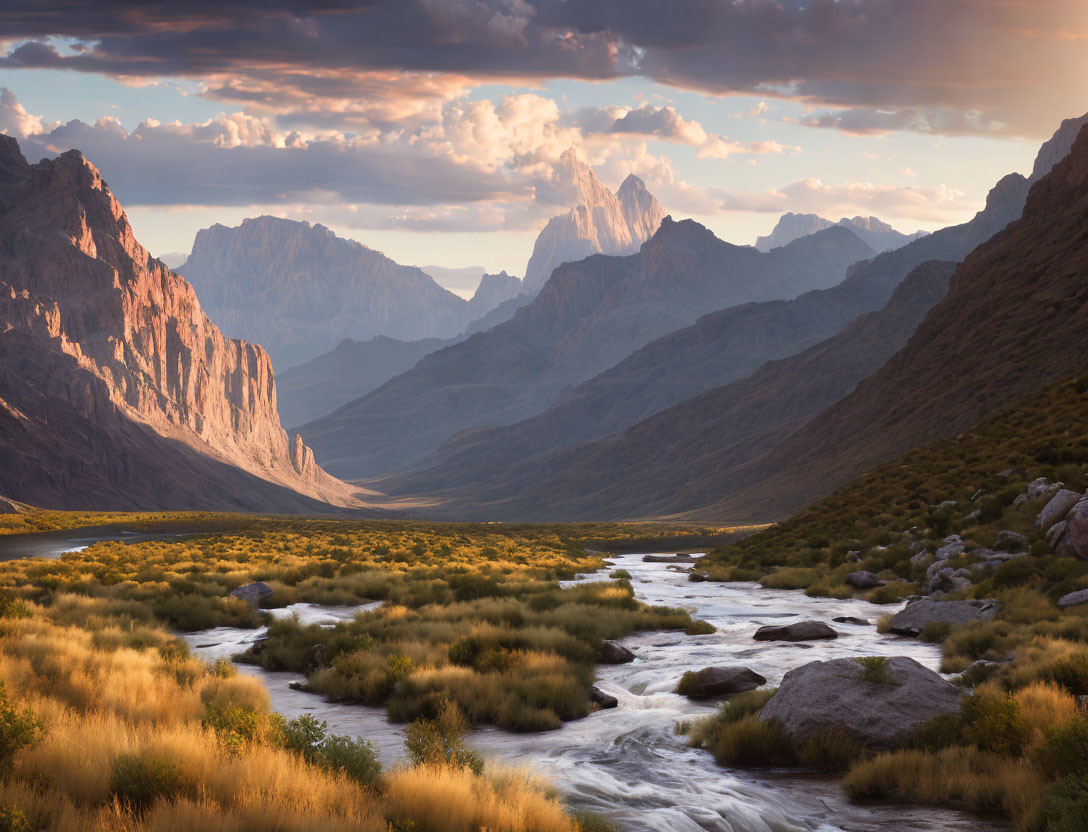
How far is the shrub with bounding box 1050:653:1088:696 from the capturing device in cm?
1152

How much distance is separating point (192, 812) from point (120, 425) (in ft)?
656

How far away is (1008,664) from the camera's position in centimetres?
1355

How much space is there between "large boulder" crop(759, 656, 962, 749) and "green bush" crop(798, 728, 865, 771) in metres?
0.14

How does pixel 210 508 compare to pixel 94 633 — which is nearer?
pixel 94 633

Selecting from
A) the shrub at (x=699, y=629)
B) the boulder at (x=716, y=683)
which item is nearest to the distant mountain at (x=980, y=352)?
the shrub at (x=699, y=629)

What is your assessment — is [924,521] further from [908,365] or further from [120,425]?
[120,425]

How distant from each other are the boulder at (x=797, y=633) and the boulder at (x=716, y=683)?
15.8 ft

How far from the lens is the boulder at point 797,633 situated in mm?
19391

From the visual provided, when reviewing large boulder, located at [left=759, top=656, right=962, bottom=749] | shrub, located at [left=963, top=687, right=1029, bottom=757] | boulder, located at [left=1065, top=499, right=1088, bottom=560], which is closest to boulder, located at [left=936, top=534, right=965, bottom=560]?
boulder, located at [left=1065, top=499, right=1088, bottom=560]

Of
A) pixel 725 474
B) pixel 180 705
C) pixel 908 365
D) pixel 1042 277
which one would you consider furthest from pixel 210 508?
pixel 180 705

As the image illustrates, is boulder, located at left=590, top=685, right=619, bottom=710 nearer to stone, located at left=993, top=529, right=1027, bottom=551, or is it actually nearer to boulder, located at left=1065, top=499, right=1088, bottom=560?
boulder, located at left=1065, top=499, right=1088, bottom=560

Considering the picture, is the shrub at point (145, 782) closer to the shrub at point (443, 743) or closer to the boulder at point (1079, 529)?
the shrub at point (443, 743)

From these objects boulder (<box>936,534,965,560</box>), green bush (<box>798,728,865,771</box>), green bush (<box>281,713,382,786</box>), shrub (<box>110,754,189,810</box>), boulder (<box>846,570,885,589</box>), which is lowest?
boulder (<box>846,570,885,589</box>)

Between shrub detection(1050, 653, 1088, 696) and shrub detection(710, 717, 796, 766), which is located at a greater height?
shrub detection(1050, 653, 1088, 696)
